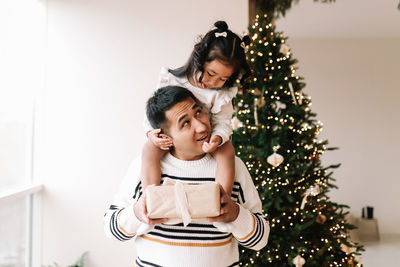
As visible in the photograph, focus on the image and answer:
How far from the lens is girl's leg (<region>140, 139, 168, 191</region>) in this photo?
114 cm

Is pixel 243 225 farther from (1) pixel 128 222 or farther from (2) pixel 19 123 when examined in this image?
(2) pixel 19 123

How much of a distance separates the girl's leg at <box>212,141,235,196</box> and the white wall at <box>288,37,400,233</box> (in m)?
4.74

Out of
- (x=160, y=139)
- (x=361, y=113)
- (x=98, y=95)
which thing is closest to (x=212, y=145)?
(x=160, y=139)

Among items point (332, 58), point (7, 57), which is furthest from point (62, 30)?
point (332, 58)

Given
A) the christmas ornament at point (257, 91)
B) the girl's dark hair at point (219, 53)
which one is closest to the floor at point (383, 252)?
the christmas ornament at point (257, 91)

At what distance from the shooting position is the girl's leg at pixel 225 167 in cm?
Result: 113

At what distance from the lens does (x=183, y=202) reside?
3.30 ft

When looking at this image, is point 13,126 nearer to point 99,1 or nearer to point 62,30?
point 62,30

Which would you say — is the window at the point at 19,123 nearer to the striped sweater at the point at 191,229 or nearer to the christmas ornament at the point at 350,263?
the striped sweater at the point at 191,229

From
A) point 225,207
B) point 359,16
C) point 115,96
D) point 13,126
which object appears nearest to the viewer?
point 225,207

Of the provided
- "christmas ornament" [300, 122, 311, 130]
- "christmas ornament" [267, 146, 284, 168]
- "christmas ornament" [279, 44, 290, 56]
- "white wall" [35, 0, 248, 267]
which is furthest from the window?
"christmas ornament" [300, 122, 311, 130]

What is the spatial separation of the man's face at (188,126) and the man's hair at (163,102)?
14mm

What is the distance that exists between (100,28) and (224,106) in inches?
76.4

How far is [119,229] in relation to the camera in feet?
3.73
